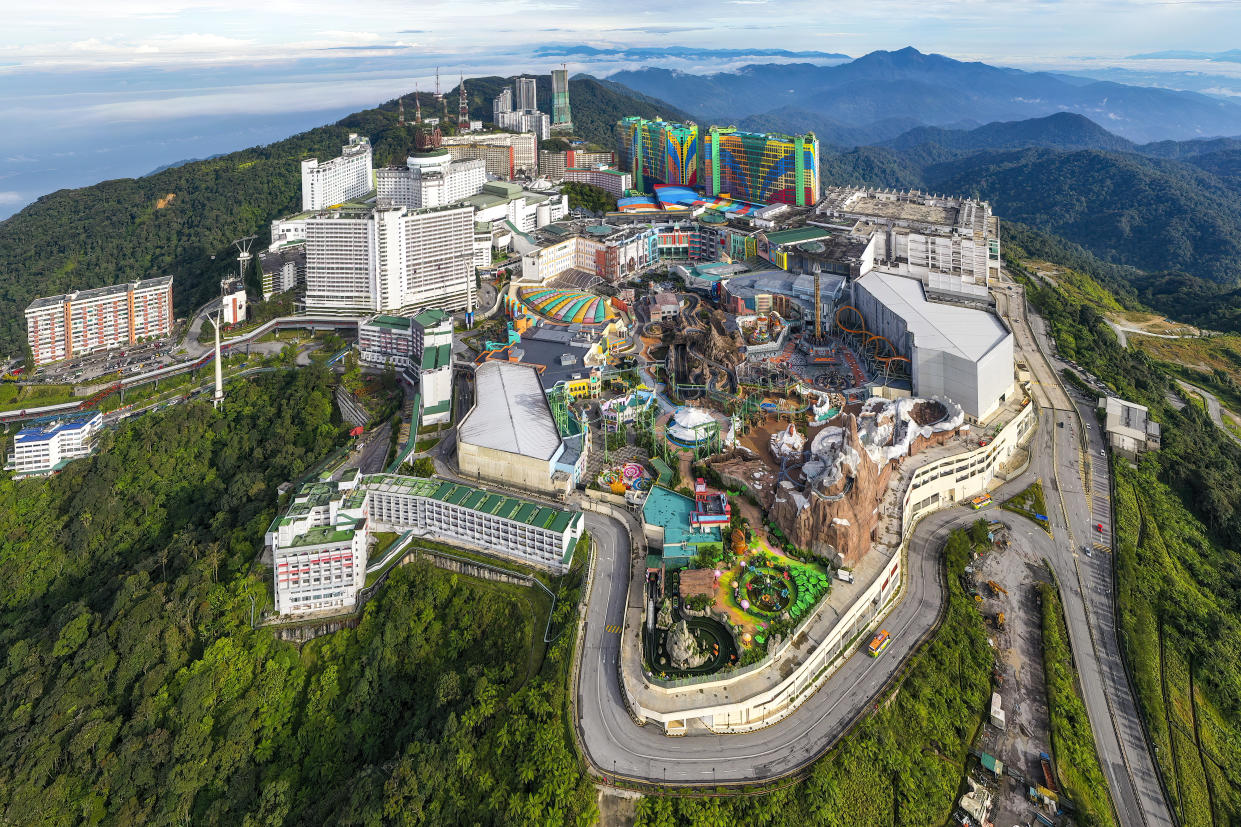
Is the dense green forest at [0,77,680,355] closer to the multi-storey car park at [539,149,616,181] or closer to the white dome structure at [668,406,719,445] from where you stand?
the multi-storey car park at [539,149,616,181]

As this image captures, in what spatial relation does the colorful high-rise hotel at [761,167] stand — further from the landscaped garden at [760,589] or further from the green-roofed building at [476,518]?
the green-roofed building at [476,518]

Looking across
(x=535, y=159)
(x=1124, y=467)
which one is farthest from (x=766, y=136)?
(x=1124, y=467)

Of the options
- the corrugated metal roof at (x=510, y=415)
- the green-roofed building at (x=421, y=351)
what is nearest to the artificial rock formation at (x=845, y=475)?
the corrugated metal roof at (x=510, y=415)

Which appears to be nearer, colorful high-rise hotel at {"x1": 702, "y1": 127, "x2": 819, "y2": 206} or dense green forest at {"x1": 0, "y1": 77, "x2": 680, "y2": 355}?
dense green forest at {"x1": 0, "y1": 77, "x2": 680, "y2": 355}

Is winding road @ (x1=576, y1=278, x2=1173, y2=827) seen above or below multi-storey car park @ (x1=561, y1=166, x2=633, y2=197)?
below

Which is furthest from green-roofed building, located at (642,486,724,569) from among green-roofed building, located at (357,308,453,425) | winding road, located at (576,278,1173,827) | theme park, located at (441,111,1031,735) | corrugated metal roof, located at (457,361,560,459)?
green-roofed building, located at (357,308,453,425)

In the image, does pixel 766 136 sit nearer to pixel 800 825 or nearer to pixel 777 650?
pixel 777 650
